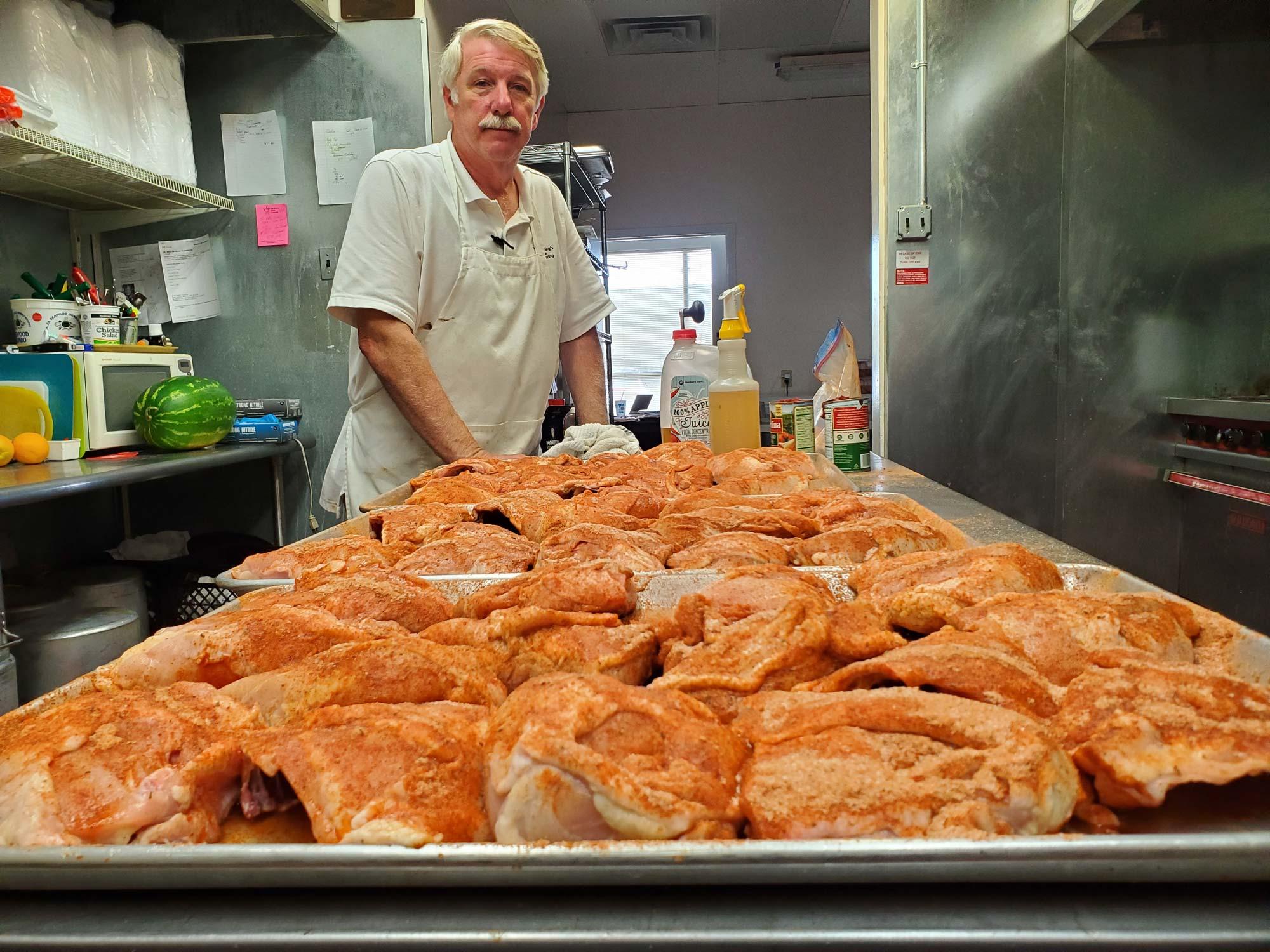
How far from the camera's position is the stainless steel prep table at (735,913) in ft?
1.54

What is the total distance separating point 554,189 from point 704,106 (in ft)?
16.8

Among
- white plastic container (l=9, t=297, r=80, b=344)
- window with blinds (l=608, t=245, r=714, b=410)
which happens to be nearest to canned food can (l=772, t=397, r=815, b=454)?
white plastic container (l=9, t=297, r=80, b=344)

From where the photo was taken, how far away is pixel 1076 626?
2.57 feet

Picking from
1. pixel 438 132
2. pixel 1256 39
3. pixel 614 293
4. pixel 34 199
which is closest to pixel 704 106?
pixel 614 293

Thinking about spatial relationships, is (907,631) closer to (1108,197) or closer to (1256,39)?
(1108,197)

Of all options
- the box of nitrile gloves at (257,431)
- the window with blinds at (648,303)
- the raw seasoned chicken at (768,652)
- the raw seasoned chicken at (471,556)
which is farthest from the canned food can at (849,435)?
the window with blinds at (648,303)

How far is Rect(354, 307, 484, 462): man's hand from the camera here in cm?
256

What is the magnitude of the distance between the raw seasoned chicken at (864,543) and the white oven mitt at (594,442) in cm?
116

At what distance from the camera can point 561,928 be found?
1.59 feet

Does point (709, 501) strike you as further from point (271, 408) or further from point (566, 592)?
point (271, 408)

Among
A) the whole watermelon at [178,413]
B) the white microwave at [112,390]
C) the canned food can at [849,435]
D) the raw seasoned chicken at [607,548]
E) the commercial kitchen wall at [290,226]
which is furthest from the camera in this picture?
the commercial kitchen wall at [290,226]

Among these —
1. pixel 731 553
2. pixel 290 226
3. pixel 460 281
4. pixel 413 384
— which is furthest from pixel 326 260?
pixel 731 553

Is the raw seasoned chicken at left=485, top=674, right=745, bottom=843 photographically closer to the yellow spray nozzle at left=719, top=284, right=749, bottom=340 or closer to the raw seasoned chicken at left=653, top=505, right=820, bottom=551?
the raw seasoned chicken at left=653, top=505, right=820, bottom=551

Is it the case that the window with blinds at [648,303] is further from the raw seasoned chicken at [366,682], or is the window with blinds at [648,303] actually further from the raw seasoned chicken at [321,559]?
the raw seasoned chicken at [366,682]
